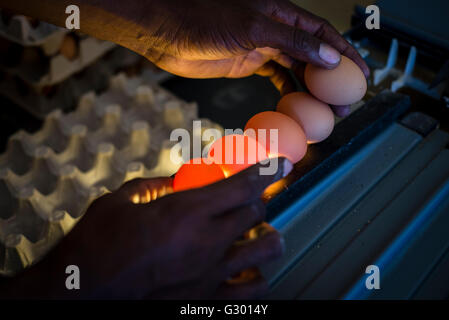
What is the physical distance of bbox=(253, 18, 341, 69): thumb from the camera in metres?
0.97

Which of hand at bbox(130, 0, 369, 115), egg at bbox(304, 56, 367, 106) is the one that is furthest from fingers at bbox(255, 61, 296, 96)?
egg at bbox(304, 56, 367, 106)

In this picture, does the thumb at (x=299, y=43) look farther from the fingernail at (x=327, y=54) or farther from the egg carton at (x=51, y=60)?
the egg carton at (x=51, y=60)

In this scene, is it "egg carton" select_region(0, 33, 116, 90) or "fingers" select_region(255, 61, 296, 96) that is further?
"egg carton" select_region(0, 33, 116, 90)

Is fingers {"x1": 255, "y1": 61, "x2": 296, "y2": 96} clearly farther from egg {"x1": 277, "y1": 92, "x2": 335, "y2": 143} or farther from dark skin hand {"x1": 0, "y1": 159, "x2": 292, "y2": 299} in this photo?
dark skin hand {"x1": 0, "y1": 159, "x2": 292, "y2": 299}

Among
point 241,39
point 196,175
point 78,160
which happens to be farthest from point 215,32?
point 78,160

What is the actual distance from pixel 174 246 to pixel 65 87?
1.77 m

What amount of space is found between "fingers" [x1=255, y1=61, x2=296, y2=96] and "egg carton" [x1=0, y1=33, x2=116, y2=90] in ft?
3.45

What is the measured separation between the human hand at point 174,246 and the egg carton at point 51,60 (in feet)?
4.70

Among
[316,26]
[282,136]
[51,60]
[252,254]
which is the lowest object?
[252,254]

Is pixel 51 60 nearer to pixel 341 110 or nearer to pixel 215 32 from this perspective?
pixel 215 32

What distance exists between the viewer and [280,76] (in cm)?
130

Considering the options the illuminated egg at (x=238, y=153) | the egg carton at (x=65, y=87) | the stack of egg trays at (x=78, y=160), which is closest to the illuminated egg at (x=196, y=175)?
the illuminated egg at (x=238, y=153)

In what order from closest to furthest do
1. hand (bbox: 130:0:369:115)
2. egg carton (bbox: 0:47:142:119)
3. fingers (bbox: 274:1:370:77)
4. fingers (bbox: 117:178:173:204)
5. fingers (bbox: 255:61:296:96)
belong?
1. fingers (bbox: 117:178:173:204)
2. hand (bbox: 130:0:369:115)
3. fingers (bbox: 274:1:370:77)
4. fingers (bbox: 255:61:296:96)
5. egg carton (bbox: 0:47:142:119)

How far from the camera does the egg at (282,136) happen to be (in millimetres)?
897
